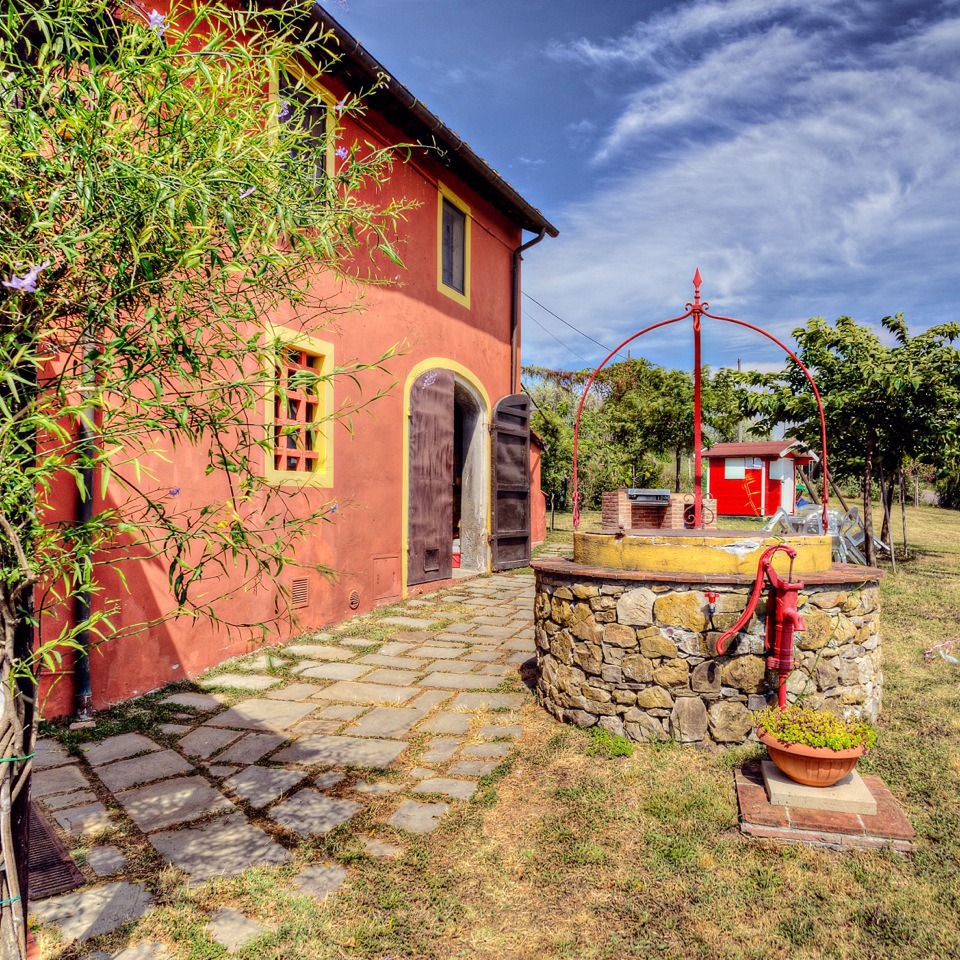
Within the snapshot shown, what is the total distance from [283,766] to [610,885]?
1761mm

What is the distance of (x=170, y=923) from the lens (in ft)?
6.94

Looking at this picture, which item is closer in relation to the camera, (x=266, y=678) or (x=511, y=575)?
(x=266, y=678)

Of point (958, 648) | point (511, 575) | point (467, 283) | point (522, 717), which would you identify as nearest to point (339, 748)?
point (522, 717)

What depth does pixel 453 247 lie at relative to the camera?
8625mm

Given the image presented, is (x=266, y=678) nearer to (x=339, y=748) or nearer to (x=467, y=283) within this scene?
(x=339, y=748)

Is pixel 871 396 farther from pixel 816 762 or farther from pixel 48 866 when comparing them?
pixel 48 866

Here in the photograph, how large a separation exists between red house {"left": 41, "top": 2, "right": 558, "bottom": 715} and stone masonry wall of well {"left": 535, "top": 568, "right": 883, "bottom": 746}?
6.64 ft

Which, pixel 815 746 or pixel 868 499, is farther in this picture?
pixel 868 499

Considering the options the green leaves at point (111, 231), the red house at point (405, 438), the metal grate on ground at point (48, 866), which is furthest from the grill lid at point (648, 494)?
the green leaves at point (111, 231)

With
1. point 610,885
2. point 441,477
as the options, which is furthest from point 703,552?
point 441,477

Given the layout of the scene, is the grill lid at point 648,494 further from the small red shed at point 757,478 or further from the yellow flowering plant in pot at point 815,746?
the small red shed at point 757,478

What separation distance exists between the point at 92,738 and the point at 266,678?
1.26 metres

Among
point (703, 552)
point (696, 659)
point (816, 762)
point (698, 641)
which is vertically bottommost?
point (816, 762)

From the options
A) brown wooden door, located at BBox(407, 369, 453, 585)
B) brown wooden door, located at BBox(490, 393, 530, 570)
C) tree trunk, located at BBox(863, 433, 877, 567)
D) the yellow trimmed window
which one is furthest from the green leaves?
tree trunk, located at BBox(863, 433, 877, 567)
